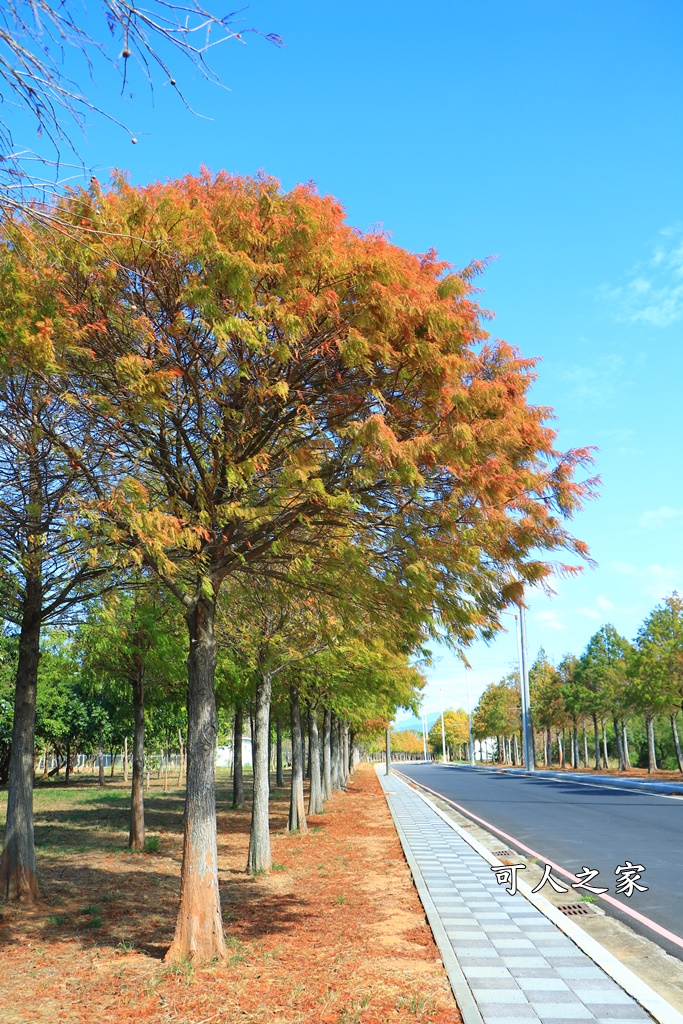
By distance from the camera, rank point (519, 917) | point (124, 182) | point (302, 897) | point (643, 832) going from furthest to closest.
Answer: point (643, 832) < point (302, 897) < point (519, 917) < point (124, 182)

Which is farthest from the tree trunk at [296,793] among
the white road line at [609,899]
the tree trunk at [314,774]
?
the white road line at [609,899]

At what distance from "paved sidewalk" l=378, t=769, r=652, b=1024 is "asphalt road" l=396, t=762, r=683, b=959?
1243 mm

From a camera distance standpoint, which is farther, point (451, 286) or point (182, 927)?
point (182, 927)

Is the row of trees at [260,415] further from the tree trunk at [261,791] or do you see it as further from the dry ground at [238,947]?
the tree trunk at [261,791]

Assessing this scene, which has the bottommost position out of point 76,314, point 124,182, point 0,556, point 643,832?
point 643,832

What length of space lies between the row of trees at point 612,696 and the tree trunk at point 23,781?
114ft

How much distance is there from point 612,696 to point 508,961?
1851 inches

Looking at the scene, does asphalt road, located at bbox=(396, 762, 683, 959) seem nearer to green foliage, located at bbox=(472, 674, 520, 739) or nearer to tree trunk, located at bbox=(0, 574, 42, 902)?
tree trunk, located at bbox=(0, 574, 42, 902)

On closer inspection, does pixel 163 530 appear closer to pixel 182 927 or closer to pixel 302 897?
pixel 182 927

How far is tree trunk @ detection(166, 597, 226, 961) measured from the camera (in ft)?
24.9

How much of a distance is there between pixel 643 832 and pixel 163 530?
15.6 meters

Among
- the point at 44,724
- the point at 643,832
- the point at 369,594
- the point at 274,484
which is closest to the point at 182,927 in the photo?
the point at 369,594

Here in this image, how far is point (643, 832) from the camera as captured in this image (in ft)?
57.4

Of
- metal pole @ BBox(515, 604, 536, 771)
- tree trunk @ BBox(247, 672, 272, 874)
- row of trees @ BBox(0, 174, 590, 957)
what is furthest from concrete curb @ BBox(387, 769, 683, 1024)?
metal pole @ BBox(515, 604, 536, 771)
